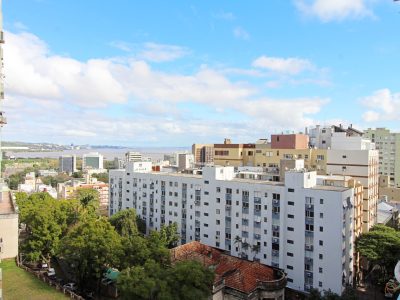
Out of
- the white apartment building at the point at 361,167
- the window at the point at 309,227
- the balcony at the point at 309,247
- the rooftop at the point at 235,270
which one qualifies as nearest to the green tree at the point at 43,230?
the rooftop at the point at 235,270

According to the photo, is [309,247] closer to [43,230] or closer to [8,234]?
[43,230]

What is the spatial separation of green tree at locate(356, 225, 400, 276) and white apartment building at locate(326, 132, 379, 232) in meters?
10.3

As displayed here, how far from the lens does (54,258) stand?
4744cm

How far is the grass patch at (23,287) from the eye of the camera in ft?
Answer: 97.6

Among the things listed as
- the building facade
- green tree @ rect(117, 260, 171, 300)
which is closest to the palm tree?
green tree @ rect(117, 260, 171, 300)

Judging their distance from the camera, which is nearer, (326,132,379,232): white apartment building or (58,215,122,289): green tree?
(58,215,122,289): green tree

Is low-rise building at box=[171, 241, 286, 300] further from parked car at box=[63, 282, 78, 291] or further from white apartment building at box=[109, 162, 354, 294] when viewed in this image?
parked car at box=[63, 282, 78, 291]

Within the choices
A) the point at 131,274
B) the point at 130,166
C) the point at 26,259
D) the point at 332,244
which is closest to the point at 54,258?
the point at 26,259

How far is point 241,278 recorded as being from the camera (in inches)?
1420

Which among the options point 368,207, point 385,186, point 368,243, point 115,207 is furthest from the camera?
point 385,186

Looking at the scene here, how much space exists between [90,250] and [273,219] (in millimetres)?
22224

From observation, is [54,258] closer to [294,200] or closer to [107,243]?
[107,243]

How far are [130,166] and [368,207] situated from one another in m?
41.5

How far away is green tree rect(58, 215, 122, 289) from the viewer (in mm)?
33906
